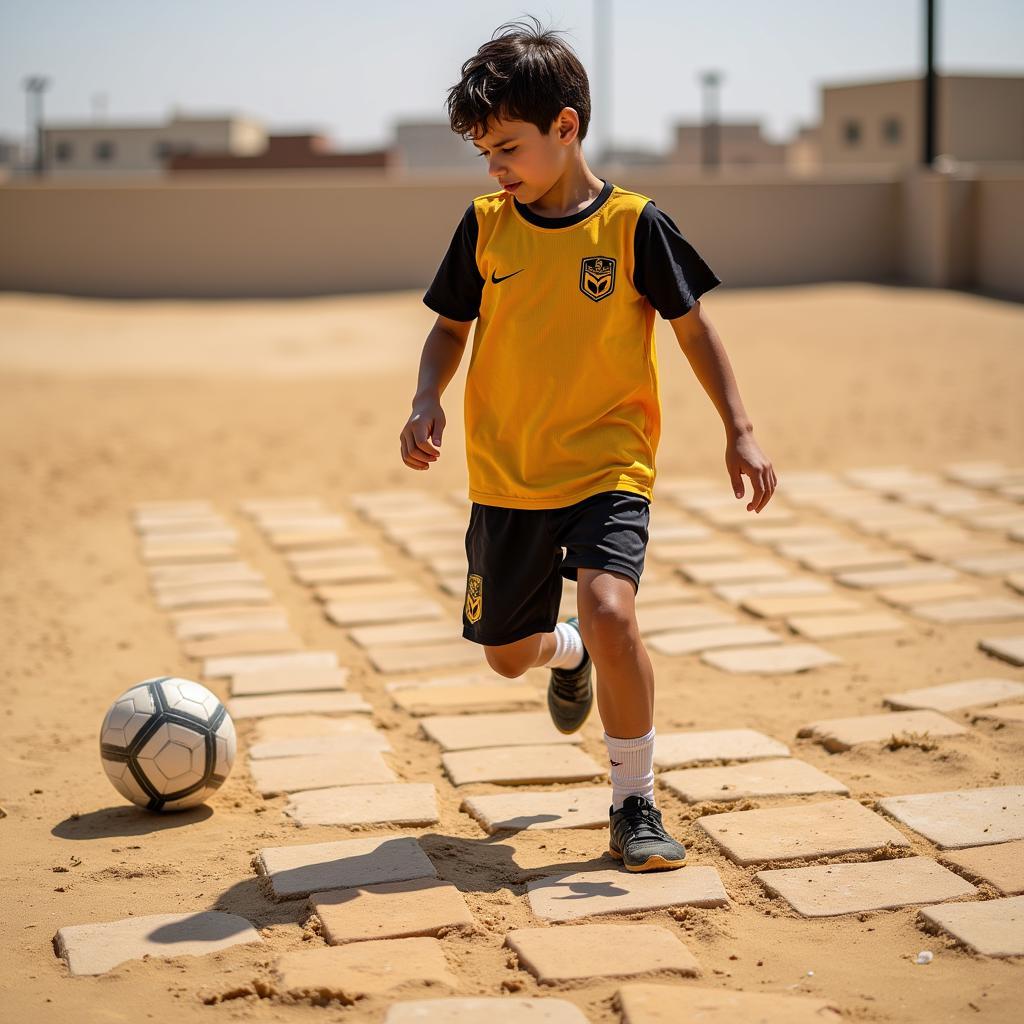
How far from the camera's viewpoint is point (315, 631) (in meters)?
5.87

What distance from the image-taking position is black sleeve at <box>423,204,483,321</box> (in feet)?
11.9

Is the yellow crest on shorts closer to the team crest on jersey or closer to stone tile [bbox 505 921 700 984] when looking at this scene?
the team crest on jersey

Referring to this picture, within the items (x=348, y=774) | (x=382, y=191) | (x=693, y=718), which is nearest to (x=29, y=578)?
(x=348, y=774)

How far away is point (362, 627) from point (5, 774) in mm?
1997

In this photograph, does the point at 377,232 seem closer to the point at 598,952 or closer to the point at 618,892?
the point at 618,892

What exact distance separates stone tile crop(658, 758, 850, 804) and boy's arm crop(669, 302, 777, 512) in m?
0.89

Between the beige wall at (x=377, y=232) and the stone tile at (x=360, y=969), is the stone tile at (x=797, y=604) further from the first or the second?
the beige wall at (x=377, y=232)

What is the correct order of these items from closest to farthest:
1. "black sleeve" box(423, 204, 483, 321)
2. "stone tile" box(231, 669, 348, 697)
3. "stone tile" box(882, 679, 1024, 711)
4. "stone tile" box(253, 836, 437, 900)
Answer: "stone tile" box(253, 836, 437, 900)
"black sleeve" box(423, 204, 483, 321)
"stone tile" box(882, 679, 1024, 711)
"stone tile" box(231, 669, 348, 697)

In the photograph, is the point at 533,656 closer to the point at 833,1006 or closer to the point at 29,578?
the point at 833,1006

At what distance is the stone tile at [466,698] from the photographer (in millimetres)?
4809

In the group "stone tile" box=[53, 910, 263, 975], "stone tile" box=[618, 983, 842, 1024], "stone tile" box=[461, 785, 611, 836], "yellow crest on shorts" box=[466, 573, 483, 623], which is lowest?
"stone tile" box=[461, 785, 611, 836]

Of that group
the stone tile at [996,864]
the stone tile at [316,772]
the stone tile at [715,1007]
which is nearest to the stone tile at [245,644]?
the stone tile at [316,772]

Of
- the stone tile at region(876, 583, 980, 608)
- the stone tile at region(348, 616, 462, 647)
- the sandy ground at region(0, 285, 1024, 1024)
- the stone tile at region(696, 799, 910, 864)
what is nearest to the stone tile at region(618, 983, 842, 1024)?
the sandy ground at region(0, 285, 1024, 1024)

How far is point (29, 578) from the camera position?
672cm
